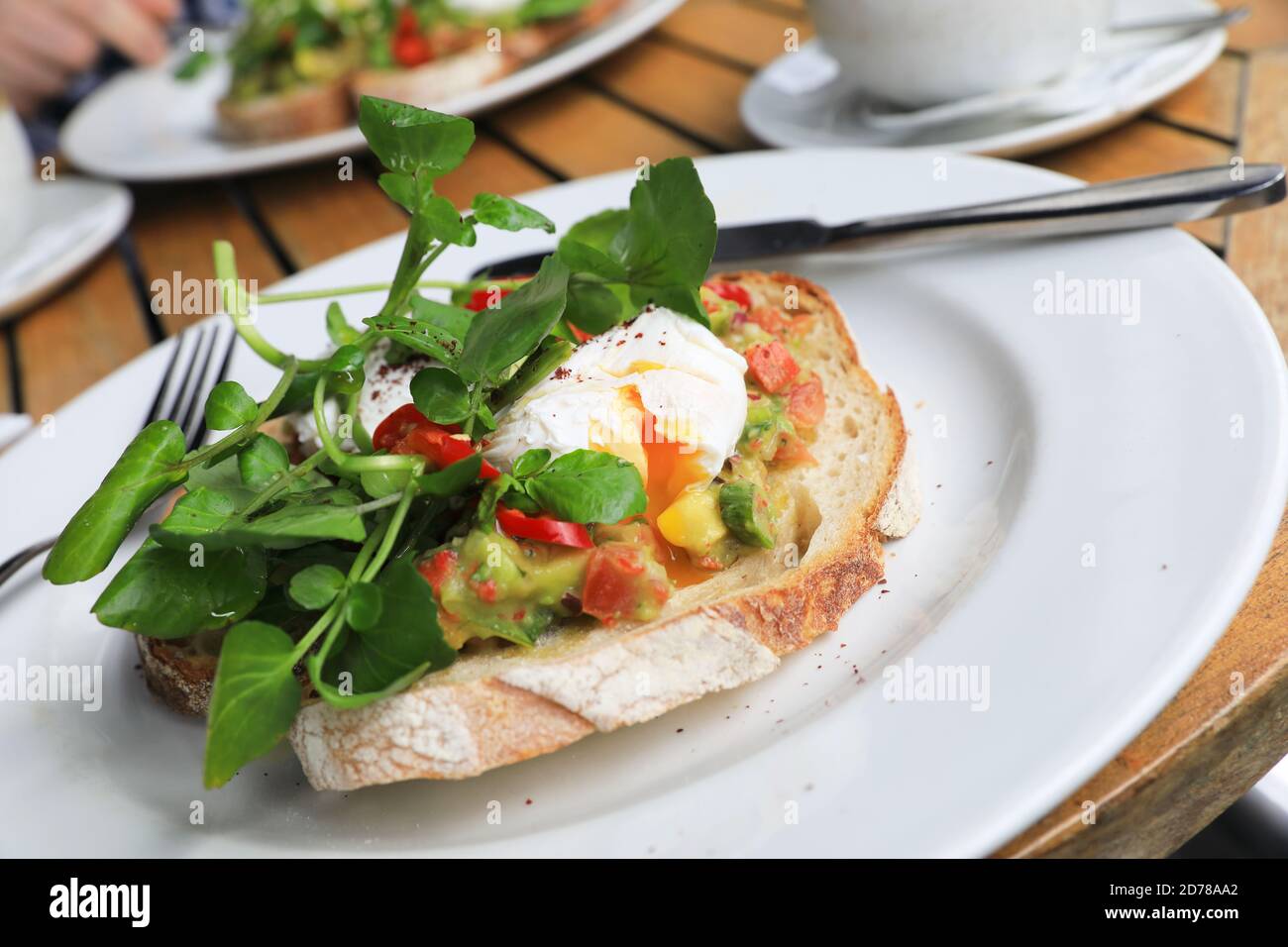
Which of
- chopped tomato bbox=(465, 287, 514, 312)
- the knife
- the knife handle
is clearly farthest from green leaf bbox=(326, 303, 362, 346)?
the knife handle

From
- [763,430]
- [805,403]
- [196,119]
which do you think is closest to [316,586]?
[763,430]

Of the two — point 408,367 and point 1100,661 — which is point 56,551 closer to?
point 408,367

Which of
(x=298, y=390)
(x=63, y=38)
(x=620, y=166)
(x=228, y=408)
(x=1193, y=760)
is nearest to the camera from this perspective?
(x=1193, y=760)

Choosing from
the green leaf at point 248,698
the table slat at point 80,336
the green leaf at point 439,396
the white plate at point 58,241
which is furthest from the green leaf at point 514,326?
the white plate at point 58,241

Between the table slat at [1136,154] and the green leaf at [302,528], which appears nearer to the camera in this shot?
the green leaf at [302,528]

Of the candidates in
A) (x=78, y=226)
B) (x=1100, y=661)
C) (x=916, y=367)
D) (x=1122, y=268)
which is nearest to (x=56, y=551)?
→ (x=1100, y=661)

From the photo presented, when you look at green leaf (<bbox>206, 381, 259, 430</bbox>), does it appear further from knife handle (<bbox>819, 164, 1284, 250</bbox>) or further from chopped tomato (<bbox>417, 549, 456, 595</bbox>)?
knife handle (<bbox>819, 164, 1284, 250</bbox>)

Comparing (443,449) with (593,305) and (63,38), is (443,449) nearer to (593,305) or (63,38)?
(593,305)

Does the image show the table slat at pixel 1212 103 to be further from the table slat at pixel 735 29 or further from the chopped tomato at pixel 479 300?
the chopped tomato at pixel 479 300
